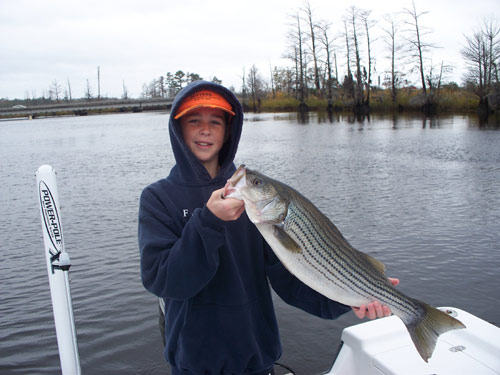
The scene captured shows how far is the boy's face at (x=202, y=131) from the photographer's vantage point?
9.20ft

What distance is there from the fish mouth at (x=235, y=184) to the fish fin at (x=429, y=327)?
128cm

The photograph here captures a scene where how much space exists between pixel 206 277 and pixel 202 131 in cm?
96

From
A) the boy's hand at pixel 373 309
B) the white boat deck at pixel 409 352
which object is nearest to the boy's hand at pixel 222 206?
the boy's hand at pixel 373 309

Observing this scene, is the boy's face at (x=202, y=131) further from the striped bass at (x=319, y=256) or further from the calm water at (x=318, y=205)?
the calm water at (x=318, y=205)

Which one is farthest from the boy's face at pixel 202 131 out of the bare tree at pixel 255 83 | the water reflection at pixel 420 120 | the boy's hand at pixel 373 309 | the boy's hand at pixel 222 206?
the bare tree at pixel 255 83

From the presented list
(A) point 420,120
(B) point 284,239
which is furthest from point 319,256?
(A) point 420,120

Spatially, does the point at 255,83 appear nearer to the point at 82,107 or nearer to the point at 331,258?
the point at 82,107

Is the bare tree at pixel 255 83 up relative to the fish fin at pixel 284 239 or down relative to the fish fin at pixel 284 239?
up

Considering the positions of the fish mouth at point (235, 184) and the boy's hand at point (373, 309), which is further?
the boy's hand at point (373, 309)

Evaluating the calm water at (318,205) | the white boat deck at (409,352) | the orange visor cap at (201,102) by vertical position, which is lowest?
the calm water at (318,205)

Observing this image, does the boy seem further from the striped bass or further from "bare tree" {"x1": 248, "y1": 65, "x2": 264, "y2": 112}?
"bare tree" {"x1": 248, "y1": 65, "x2": 264, "y2": 112}

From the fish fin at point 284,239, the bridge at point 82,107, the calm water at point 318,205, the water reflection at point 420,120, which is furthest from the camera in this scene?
the bridge at point 82,107

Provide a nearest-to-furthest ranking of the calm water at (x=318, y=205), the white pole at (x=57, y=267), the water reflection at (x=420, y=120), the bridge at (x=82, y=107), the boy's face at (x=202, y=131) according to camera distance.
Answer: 1. the boy's face at (x=202, y=131)
2. the white pole at (x=57, y=267)
3. the calm water at (x=318, y=205)
4. the water reflection at (x=420, y=120)
5. the bridge at (x=82, y=107)

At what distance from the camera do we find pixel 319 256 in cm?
256
